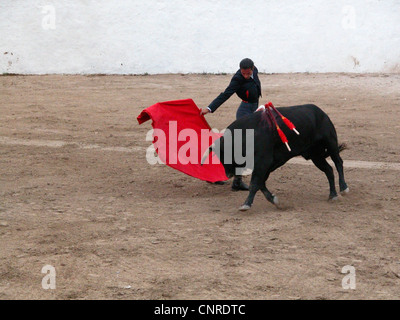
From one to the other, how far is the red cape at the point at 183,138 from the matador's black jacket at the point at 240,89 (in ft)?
1.87

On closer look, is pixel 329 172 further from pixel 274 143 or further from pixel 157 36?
pixel 157 36

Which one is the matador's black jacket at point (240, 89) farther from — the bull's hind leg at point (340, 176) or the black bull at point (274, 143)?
the bull's hind leg at point (340, 176)

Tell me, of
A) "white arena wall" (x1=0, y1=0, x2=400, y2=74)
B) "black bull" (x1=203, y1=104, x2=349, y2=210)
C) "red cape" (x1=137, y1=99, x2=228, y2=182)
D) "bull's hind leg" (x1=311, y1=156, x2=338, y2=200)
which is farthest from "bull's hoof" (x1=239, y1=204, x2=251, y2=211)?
"white arena wall" (x1=0, y1=0, x2=400, y2=74)

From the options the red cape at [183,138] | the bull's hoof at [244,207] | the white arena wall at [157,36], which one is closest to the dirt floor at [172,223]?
the bull's hoof at [244,207]

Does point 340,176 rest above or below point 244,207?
above

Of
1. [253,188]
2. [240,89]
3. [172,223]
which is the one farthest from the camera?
[240,89]

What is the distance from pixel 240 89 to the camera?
23.0 ft

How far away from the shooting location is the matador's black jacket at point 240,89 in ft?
22.8

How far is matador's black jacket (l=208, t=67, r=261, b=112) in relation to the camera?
6.94m

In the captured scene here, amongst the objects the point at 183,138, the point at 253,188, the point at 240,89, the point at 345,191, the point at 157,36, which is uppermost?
the point at 157,36

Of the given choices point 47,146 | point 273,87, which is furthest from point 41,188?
point 273,87

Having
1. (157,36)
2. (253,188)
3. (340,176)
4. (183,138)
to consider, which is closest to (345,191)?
(340,176)

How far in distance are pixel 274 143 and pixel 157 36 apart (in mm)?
8747
